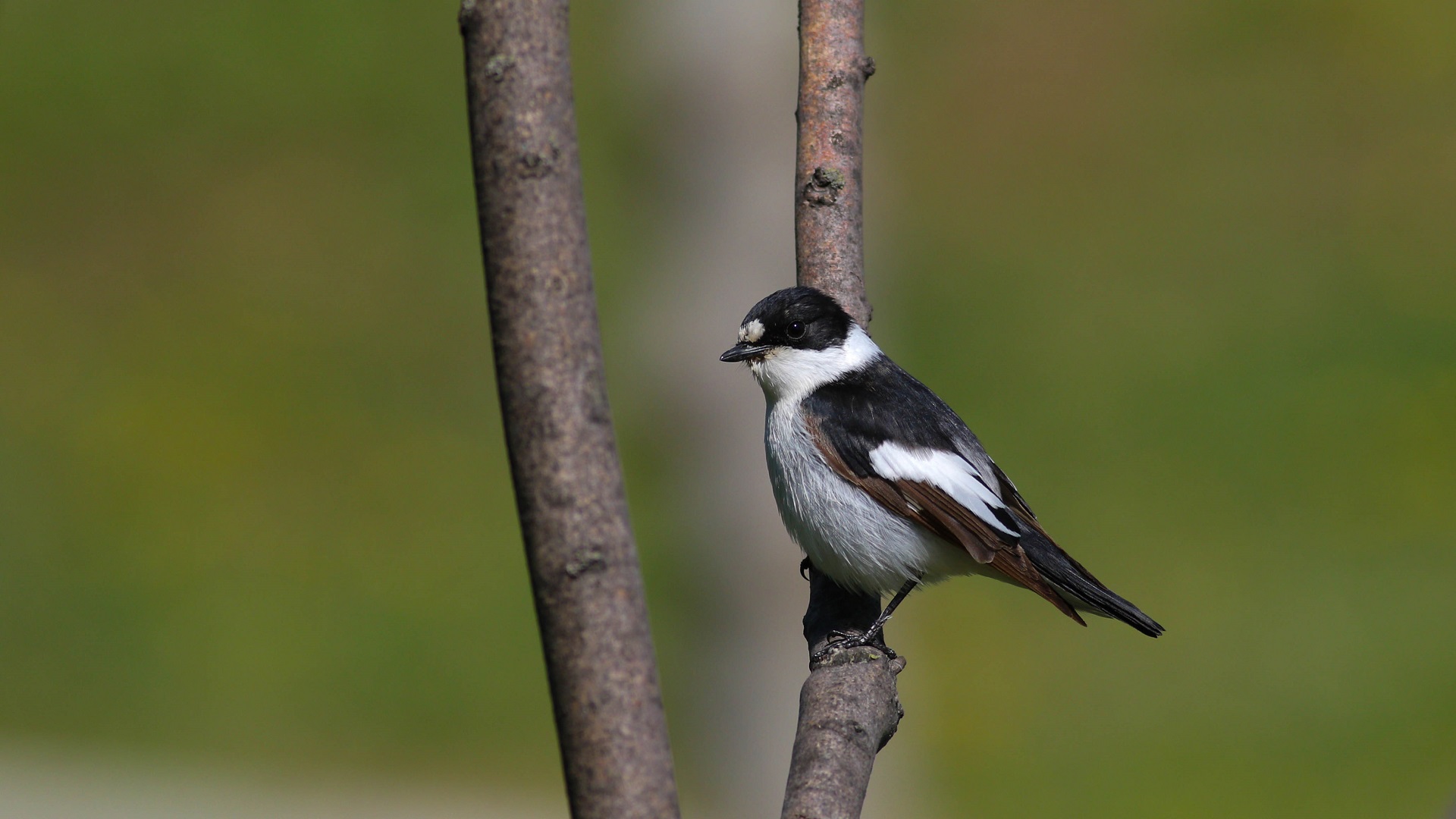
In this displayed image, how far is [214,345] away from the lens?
11.2 meters

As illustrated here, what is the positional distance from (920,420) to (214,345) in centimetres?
897

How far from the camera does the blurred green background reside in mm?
7320

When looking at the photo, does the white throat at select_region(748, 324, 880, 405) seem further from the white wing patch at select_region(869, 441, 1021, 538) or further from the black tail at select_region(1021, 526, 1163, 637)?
the black tail at select_region(1021, 526, 1163, 637)

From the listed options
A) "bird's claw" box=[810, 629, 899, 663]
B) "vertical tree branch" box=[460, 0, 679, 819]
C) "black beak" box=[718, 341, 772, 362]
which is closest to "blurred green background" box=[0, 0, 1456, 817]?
"black beak" box=[718, 341, 772, 362]

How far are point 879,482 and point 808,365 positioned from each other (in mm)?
431

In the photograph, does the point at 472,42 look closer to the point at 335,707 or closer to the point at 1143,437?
the point at 335,707

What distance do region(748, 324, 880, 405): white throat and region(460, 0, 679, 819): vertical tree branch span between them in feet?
7.32

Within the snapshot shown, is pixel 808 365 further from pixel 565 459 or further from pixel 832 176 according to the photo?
pixel 565 459

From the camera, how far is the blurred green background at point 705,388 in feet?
24.0

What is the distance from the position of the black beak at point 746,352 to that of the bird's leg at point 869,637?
0.81m

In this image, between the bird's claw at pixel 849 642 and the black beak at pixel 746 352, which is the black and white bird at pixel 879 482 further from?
the bird's claw at pixel 849 642

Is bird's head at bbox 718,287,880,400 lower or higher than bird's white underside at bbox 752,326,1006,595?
higher

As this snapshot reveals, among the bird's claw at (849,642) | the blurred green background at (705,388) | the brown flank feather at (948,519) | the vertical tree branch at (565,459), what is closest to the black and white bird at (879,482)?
the brown flank feather at (948,519)

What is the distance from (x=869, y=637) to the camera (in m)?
3.11
